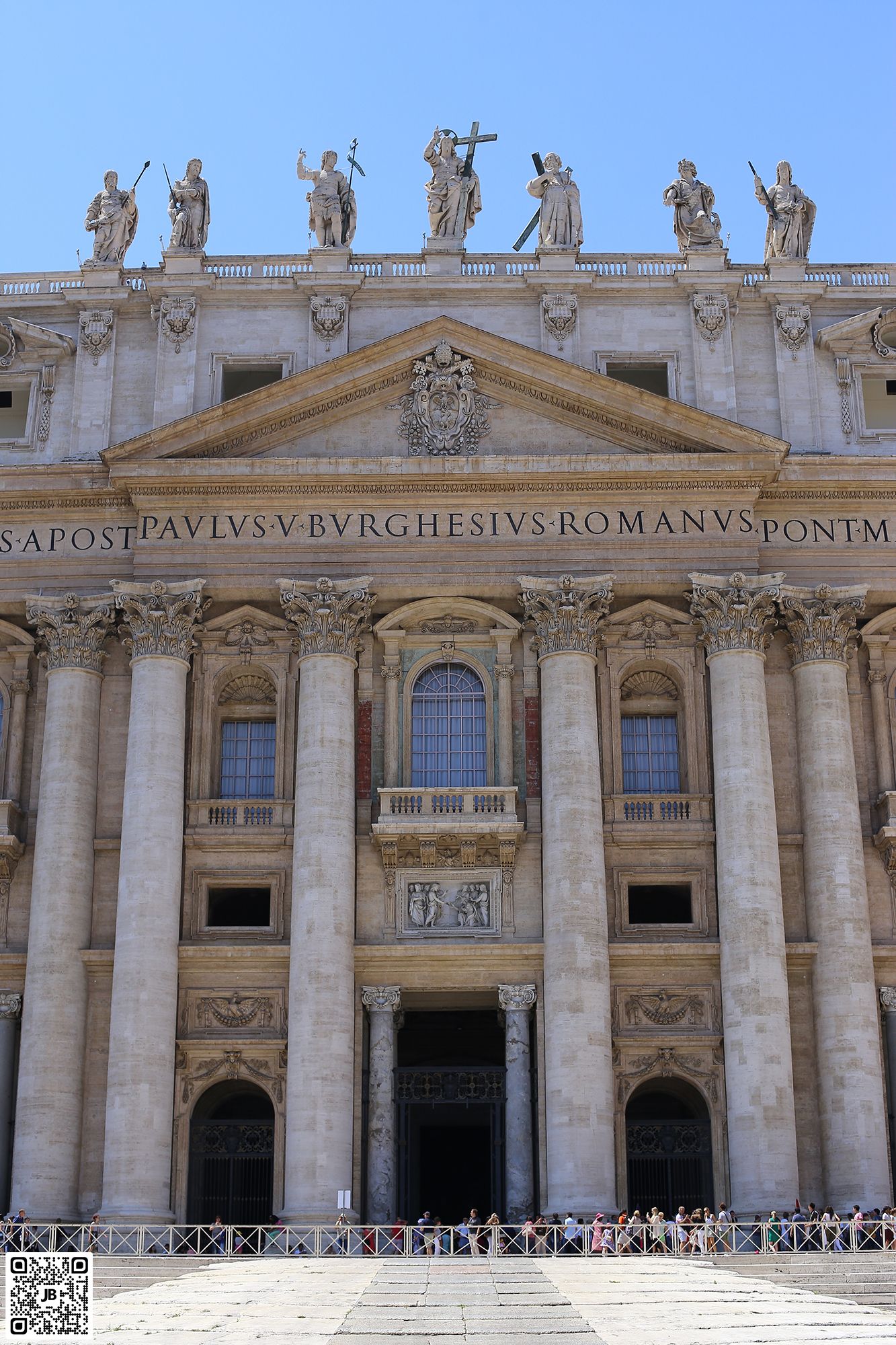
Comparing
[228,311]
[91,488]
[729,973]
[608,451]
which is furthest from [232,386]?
[729,973]

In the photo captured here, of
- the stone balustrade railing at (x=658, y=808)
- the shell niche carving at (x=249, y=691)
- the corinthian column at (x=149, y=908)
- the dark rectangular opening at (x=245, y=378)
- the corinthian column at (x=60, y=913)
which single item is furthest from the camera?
the dark rectangular opening at (x=245, y=378)

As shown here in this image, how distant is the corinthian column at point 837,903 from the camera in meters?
38.4

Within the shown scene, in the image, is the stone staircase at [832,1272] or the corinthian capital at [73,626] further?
the corinthian capital at [73,626]

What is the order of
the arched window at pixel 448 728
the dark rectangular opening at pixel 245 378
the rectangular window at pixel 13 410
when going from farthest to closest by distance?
the rectangular window at pixel 13 410, the dark rectangular opening at pixel 245 378, the arched window at pixel 448 728

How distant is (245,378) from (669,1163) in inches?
Result: 810

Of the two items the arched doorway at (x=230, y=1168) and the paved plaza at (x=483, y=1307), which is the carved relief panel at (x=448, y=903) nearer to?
the arched doorway at (x=230, y=1168)

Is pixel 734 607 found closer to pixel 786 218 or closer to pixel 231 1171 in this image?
pixel 786 218

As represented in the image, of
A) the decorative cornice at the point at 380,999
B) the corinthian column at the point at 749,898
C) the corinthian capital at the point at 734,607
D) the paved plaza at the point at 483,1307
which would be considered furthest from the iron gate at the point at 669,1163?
the corinthian capital at the point at 734,607

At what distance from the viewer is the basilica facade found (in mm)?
38844

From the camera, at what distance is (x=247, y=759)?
4262cm

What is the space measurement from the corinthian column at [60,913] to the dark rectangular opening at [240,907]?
2.80 m

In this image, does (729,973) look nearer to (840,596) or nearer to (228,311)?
(840,596)

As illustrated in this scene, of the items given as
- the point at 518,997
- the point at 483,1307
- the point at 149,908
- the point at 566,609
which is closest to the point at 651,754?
the point at 566,609

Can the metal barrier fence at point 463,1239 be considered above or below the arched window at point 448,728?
below
